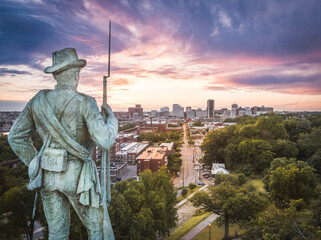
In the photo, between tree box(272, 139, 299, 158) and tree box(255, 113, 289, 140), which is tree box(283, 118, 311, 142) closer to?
tree box(255, 113, 289, 140)

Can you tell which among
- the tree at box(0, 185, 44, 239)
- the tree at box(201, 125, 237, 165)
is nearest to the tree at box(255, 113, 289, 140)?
the tree at box(201, 125, 237, 165)

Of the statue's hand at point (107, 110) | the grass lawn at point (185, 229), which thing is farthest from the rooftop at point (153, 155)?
the statue's hand at point (107, 110)

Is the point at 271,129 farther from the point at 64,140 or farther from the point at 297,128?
the point at 64,140

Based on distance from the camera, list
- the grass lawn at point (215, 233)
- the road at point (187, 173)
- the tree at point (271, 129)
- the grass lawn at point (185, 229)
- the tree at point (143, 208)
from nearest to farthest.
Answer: the tree at point (143, 208) → the grass lawn at point (215, 233) → the grass lawn at point (185, 229) → the road at point (187, 173) → the tree at point (271, 129)

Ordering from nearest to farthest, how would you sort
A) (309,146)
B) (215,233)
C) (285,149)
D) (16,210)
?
(16,210) → (215,233) → (309,146) → (285,149)

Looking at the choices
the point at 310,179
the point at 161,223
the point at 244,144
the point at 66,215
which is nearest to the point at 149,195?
the point at 161,223

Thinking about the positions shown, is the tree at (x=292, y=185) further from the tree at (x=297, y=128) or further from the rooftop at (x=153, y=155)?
the tree at (x=297, y=128)

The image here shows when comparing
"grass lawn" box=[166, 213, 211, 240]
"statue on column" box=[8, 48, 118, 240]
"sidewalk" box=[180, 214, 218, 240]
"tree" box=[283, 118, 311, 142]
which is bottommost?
"grass lawn" box=[166, 213, 211, 240]

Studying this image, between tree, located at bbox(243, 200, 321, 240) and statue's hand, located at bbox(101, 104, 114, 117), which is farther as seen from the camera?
tree, located at bbox(243, 200, 321, 240)

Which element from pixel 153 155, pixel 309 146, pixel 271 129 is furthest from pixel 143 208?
pixel 271 129
